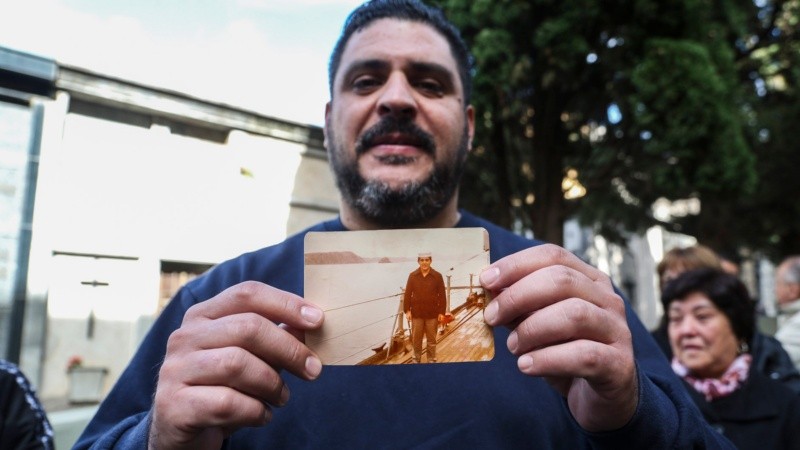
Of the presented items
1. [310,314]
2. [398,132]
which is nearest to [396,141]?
[398,132]

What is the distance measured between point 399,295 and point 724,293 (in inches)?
95.0

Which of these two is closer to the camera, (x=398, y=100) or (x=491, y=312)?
(x=491, y=312)

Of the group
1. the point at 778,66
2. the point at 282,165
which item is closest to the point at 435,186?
the point at 282,165

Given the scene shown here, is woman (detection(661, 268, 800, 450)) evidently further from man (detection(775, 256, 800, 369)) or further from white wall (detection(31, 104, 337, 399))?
white wall (detection(31, 104, 337, 399))

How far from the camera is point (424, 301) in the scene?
1.15 metres

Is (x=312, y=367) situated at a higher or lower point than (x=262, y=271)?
lower

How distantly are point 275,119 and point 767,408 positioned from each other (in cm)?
645

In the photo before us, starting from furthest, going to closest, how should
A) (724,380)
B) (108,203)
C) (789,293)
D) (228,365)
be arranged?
(108,203) < (789,293) < (724,380) < (228,365)

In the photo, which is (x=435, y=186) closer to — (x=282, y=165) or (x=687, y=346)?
(x=687, y=346)

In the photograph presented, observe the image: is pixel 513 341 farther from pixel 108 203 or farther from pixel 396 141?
pixel 108 203

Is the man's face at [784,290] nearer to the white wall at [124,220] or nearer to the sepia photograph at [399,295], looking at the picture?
the sepia photograph at [399,295]

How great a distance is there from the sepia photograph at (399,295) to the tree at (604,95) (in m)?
7.55

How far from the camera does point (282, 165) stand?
8008 mm

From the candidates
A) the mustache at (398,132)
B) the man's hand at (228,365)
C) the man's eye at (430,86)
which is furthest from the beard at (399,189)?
the man's hand at (228,365)
